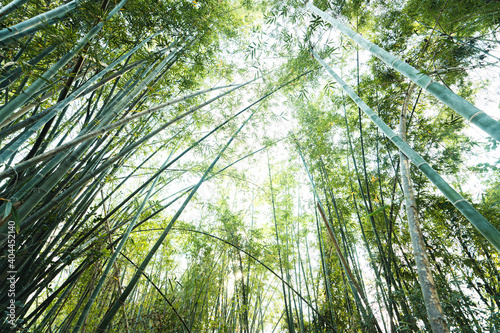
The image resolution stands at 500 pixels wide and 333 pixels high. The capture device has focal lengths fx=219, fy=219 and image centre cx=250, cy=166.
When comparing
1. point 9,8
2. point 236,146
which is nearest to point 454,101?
point 9,8

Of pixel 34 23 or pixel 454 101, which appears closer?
pixel 454 101

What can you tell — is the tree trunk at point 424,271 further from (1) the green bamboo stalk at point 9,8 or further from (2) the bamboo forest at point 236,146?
(1) the green bamboo stalk at point 9,8

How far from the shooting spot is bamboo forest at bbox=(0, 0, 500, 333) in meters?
→ 1.68

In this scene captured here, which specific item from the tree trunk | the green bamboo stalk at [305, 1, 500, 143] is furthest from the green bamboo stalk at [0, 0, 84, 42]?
the tree trunk

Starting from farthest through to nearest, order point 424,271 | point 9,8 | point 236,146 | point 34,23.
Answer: point 236,146, point 424,271, point 34,23, point 9,8

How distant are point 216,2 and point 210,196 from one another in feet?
11.9

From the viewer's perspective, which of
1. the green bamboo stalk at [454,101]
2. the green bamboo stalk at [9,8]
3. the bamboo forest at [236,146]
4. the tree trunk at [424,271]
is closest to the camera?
the green bamboo stalk at [454,101]

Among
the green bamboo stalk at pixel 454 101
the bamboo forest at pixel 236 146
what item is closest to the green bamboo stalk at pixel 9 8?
the bamboo forest at pixel 236 146

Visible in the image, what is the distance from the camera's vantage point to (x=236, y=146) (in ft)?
13.6

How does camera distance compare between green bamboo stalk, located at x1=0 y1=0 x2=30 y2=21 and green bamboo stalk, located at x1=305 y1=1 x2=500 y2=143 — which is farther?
green bamboo stalk, located at x1=0 y1=0 x2=30 y2=21

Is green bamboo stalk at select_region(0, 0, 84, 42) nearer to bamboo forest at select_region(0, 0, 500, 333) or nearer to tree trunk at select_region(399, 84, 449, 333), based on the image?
bamboo forest at select_region(0, 0, 500, 333)

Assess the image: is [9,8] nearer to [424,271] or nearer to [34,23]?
[34,23]

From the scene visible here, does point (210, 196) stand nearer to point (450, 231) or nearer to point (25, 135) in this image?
point (25, 135)

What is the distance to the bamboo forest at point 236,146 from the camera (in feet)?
5.51
